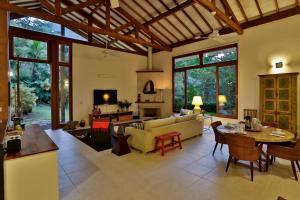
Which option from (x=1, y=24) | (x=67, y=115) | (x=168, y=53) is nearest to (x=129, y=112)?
(x=67, y=115)

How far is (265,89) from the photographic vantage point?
219 inches

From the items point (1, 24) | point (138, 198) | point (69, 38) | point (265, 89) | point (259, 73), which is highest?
point (69, 38)

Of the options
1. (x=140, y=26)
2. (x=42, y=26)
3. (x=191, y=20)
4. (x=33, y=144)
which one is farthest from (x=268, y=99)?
(x=42, y=26)

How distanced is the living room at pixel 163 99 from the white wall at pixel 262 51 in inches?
1.2

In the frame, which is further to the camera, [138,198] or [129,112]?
[129,112]

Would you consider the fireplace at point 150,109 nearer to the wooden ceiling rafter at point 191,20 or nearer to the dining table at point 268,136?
the wooden ceiling rafter at point 191,20

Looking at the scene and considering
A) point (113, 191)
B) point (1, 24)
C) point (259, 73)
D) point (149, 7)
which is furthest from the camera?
point (149, 7)

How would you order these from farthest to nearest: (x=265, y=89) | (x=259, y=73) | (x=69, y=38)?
(x=69, y=38)
(x=259, y=73)
(x=265, y=89)

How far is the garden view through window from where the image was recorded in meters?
6.96

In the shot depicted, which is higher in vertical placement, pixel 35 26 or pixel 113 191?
pixel 35 26

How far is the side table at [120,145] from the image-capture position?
420cm

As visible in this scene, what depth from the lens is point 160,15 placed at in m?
7.00

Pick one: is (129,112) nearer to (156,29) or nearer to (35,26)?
(156,29)

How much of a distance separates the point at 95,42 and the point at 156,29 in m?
2.96
